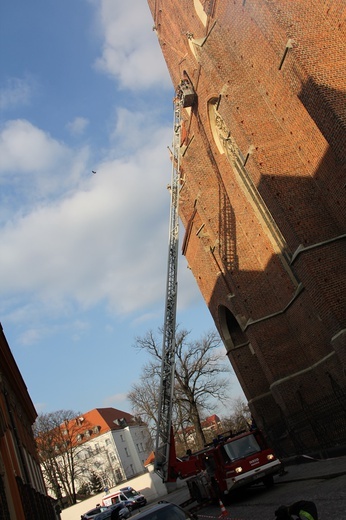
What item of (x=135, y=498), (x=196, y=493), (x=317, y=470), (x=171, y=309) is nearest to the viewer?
(x=317, y=470)

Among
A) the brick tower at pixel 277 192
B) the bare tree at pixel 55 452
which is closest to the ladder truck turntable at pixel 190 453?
the brick tower at pixel 277 192

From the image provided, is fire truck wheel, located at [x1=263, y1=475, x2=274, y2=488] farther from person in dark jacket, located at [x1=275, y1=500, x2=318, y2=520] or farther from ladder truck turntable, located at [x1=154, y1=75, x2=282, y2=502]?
person in dark jacket, located at [x1=275, y1=500, x2=318, y2=520]

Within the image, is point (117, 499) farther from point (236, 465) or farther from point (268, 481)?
point (236, 465)

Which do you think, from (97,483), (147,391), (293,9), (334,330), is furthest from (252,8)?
(97,483)

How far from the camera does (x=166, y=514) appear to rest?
Result: 6.45 metres

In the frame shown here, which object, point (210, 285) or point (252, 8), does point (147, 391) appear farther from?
point (252, 8)

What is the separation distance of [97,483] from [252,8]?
53.5 meters

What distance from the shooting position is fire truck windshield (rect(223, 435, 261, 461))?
12345 millimetres

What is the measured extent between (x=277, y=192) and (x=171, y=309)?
871cm

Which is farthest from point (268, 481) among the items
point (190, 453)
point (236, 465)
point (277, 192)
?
point (277, 192)

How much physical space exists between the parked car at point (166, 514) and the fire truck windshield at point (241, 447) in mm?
6011

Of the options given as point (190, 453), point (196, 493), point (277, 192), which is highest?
point (277, 192)

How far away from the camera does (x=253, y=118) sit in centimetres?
1434

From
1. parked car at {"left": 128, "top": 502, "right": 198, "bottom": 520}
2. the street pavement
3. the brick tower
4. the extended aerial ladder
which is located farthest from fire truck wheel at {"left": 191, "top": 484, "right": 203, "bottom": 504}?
parked car at {"left": 128, "top": 502, "right": 198, "bottom": 520}
